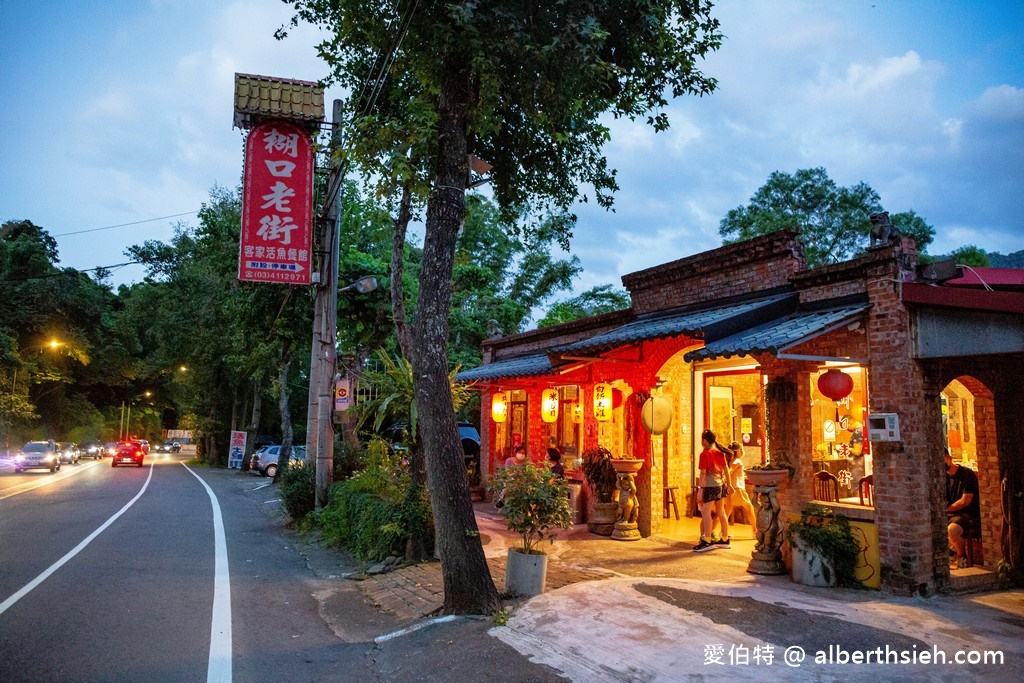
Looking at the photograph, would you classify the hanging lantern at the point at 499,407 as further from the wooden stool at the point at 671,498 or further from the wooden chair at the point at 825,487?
the wooden chair at the point at 825,487

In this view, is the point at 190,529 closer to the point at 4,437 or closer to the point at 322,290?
the point at 322,290

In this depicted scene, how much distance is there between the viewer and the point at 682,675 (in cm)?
515

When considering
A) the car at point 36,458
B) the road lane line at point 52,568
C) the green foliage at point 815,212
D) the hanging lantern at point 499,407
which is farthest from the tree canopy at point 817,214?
the car at point 36,458

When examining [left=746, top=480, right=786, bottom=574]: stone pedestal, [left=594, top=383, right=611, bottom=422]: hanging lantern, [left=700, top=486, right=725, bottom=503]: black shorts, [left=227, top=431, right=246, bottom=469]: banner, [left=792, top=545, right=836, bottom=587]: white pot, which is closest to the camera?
[left=792, top=545, right=836, bottom=587]: white pot

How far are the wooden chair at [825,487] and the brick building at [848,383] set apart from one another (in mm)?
58

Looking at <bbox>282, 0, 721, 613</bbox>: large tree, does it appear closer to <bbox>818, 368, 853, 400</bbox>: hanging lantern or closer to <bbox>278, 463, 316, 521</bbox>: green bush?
<bbox>818, 368, 853, 400</bbox>: hanging lantern

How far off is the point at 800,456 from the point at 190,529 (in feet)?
39.6

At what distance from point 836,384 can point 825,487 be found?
6.75 ft

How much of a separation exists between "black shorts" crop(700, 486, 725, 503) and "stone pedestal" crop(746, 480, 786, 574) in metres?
1.39

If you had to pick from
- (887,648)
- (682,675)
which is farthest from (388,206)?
(887,648)

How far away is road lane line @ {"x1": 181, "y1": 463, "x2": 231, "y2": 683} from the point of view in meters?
5.56

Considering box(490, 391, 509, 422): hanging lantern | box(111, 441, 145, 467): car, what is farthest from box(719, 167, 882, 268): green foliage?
box(111, 441, 145, 467): car

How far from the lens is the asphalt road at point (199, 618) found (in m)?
5.60

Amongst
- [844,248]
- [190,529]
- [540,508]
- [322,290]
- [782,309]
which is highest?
[844,248]
